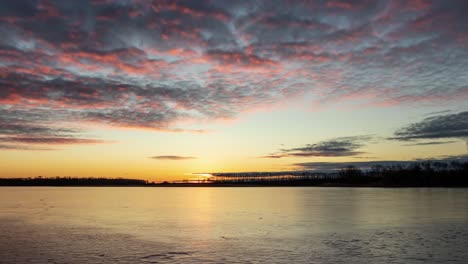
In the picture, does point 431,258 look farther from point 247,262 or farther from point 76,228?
point 76,228

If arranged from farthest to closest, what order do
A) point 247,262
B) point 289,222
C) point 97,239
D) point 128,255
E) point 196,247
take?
point 289,222 < point 97,239 < point 196,247 < point 128,255 < point 247,262

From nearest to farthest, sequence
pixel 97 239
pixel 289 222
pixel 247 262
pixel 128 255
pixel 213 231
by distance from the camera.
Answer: pixel 247 262 → pixel 128 255 → pixel 97 239 → pixel 213 231 → pixel 289 222

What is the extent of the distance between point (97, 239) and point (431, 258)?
65.9ft

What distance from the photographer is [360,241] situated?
25891 mm

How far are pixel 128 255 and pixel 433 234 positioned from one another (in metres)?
20.4

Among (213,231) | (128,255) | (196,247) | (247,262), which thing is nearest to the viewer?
(247,262)

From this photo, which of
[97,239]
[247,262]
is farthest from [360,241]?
[97,239]

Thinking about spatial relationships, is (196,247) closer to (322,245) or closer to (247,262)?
(247,262)

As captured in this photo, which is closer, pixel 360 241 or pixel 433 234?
pixel 360 241

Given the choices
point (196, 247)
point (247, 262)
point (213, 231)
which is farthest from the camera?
point (213, 231)

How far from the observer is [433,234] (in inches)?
1123

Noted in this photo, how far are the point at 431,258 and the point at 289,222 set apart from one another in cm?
1820

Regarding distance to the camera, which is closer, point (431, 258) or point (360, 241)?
point (431, 258)

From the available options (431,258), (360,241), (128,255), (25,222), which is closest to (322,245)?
(360,241)
